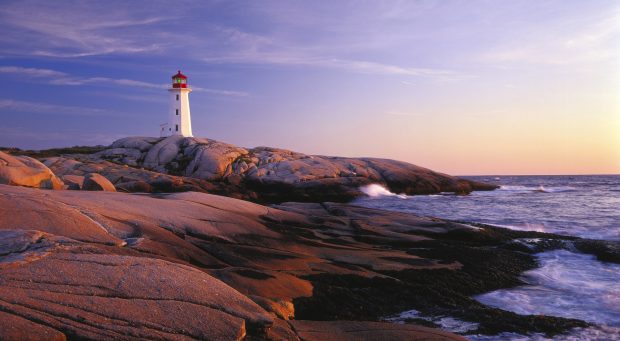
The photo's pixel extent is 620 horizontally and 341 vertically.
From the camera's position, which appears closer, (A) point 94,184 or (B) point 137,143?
(A) point 94,184

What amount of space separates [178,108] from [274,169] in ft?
77.4

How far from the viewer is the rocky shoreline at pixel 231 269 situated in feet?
20.7

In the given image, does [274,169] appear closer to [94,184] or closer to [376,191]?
[376,191]

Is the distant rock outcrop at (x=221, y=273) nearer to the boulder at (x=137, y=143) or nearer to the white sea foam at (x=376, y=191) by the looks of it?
the white sea foam at (x=376, y=191)

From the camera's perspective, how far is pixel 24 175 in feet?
57.3

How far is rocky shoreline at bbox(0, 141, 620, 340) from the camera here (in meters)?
6.32

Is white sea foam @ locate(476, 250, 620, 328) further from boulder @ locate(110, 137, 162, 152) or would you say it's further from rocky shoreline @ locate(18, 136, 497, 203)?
boulder @ locate(110, 137, 162, 152)

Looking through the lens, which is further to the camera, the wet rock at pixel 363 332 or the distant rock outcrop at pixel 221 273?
the wet rock at pixel 363 332

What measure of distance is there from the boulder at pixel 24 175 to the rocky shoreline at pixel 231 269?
0.17ft

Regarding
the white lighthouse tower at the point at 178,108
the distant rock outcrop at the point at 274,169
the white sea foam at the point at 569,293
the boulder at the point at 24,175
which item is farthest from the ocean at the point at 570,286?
the white lighthouse tower at the point at 178,108

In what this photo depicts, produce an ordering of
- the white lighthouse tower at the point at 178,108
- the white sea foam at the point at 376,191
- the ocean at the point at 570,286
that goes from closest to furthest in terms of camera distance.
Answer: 1. the ocean at the point at 570,286
2. the white sea foam at the point at 376,191
3. the white lighthouse tower at the point at 178,108

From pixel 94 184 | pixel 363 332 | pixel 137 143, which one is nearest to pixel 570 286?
pixel 363 332

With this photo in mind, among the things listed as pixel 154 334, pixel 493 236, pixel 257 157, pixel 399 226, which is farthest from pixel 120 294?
pixel 257 157

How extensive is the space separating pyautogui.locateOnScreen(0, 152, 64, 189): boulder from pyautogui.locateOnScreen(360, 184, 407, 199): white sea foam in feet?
96.3
